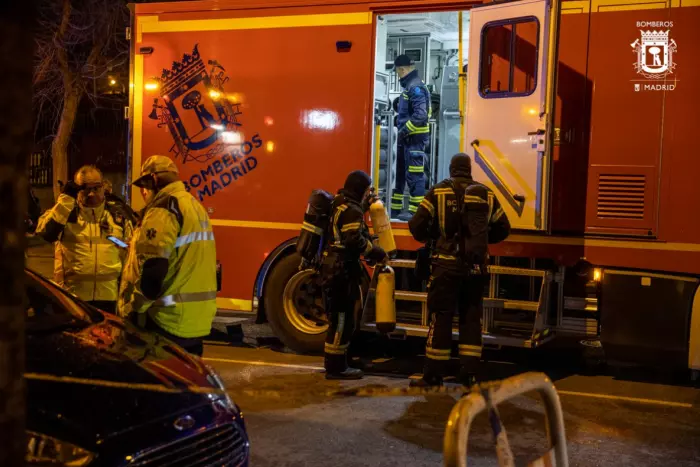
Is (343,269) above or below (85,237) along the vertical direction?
below

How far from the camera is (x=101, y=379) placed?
3.12 m

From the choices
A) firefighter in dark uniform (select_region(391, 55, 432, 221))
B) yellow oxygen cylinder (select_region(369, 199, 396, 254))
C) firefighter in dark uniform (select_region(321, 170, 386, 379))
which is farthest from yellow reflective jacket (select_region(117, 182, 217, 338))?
firefighter in dark uniform (select_region(391, 55, 432, 221))

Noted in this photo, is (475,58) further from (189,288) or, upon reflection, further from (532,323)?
(189,288)

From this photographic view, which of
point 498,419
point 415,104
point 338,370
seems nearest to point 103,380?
point 498,419

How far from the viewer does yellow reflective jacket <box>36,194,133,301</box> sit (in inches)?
230

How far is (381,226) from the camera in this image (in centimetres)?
696

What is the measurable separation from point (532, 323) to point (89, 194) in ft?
12.0

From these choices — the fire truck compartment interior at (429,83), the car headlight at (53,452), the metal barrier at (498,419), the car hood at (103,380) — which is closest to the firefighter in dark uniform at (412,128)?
the fire truck compartment interior at (429,83)

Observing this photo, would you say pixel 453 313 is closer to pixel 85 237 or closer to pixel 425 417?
pixel 425 417

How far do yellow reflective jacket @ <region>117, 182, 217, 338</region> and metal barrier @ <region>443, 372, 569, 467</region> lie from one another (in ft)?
7.16

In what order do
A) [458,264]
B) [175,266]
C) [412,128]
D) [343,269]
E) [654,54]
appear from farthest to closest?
[412,128] → [343,269] → [654,54] → [458,264] → [175,266]

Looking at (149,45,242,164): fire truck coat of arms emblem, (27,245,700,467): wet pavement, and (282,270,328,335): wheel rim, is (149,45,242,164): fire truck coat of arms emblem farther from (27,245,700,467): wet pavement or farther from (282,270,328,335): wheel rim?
(27,245,700,467): wet pavement

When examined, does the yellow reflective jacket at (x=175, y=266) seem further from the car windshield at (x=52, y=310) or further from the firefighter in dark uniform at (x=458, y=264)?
the firefighter in dark uniform at (x=458, y=264)

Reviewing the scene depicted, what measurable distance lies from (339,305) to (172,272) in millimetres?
2445
